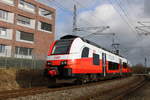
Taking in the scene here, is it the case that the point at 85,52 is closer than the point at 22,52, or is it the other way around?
the point at 85,52

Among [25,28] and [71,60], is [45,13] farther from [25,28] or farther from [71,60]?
[71,60]

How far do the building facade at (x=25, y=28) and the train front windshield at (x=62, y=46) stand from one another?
2116 cm

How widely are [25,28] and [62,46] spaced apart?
2600 centimetres

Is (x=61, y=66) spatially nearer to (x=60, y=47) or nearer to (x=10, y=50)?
(x=60, y=47)

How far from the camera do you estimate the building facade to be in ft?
110

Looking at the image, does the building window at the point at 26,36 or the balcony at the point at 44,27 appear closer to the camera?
the building window at the point at 26,36

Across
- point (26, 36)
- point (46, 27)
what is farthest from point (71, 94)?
point (46, 27)

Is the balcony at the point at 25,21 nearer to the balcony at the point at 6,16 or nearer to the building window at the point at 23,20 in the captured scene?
the building window at the point at 23,20

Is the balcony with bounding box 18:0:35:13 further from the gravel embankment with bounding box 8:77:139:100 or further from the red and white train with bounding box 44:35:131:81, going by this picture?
the gravel embankment with bounding box 8:77:139:100

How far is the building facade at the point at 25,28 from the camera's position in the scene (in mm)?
33625

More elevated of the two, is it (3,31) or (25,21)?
(25,21)

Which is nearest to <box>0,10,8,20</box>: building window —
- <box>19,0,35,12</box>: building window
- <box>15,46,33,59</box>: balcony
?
<box>19,0,35,12</box>: building window

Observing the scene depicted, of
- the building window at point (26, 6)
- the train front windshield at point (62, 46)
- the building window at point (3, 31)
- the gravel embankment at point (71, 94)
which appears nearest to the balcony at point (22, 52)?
the building window at point (3, 31)

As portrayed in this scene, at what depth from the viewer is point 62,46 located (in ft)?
43.8
